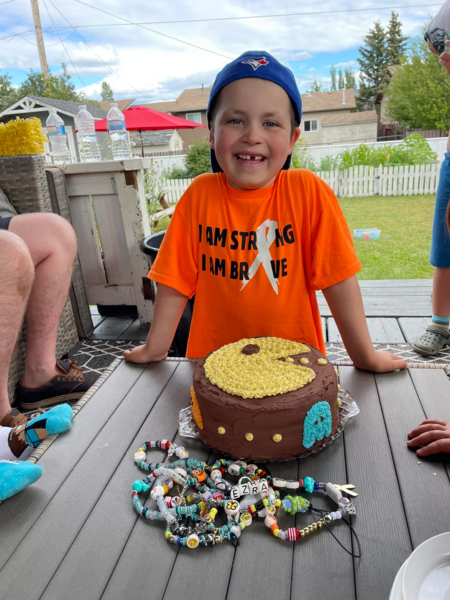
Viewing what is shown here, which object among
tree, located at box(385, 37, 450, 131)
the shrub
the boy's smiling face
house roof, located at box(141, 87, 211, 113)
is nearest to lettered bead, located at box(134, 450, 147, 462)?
the boy's smiling face

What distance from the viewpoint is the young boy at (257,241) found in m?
1.04

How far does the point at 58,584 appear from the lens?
565 mm

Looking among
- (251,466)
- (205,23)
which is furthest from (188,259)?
(205,23)

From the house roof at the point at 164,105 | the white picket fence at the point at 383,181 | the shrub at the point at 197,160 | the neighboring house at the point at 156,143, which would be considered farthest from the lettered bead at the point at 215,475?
the house roof at the point at 164,105

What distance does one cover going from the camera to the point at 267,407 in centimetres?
73

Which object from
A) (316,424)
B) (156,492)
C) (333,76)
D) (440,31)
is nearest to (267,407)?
(316,424)

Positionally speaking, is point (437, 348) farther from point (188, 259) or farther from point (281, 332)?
point (188, 259)

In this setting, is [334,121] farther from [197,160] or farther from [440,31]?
[440,31]

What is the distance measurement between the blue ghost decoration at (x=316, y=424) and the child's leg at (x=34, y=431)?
48 centimetres

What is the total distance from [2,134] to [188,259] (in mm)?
1588

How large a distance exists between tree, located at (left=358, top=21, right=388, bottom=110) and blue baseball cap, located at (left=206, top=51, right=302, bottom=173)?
110 feet

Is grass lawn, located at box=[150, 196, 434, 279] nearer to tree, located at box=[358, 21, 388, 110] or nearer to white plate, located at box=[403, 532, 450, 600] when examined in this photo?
white plate, located at box=[403, 532, 450, 600]

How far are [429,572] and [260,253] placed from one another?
0.81m

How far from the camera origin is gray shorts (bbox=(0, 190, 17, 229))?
6.14ft
